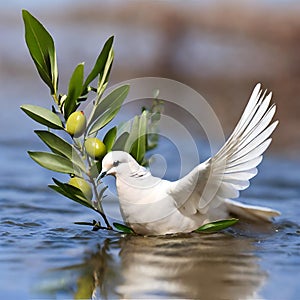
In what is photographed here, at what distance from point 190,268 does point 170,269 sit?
3.3 inches

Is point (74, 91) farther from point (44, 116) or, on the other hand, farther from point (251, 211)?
point (251, 211)

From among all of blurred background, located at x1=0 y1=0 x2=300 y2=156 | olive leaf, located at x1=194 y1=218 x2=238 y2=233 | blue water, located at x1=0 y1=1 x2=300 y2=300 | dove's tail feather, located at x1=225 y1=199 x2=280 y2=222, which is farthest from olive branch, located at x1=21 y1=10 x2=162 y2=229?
blurred background, located at x1=0 y1=0 x2=300 y2=156

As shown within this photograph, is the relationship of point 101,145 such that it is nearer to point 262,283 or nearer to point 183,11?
point 262,283

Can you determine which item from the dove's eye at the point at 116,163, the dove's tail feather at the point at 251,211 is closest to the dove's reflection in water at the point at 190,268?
the dove's tail feather at the point at 251,211

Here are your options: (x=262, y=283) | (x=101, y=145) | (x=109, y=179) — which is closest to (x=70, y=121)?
(x=101, y=145)

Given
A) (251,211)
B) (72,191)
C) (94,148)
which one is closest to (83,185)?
(72,191)

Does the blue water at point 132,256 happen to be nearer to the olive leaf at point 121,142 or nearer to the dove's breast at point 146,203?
the dove's breast at point 146,203

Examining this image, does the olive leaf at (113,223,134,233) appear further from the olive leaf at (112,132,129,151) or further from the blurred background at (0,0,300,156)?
the blurred background at (0,0,300,156)

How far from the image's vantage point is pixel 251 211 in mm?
4188

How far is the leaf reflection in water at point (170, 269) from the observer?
116 inches

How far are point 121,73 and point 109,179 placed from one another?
264 inches

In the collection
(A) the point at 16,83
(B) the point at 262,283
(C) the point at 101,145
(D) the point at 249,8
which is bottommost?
(B) the point at 262,283

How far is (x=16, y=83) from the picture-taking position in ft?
41.7

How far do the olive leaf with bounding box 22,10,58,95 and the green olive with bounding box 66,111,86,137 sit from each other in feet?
0.54
